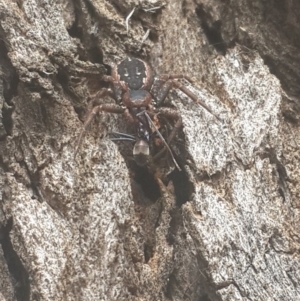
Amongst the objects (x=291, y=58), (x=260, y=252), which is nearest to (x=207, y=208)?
(x=260, y=252)

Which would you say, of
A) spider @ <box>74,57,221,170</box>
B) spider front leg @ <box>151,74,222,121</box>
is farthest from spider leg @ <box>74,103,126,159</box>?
spider front leg @ <box>151,74,222,121</box>

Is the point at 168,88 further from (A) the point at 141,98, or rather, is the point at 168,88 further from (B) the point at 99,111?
(B) the point at 99,111

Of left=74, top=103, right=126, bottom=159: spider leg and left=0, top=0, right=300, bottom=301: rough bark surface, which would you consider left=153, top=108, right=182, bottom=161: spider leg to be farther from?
left=74, top=103, right=126, bottom=159: spider leg

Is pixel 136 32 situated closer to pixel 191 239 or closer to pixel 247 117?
pixel 247 117

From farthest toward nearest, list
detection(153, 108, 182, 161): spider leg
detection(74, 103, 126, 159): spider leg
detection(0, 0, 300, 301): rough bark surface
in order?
detection(153, 108, 182, 161): spider leg → detection(74, 103, 126, 159): spider leg → detection(0, 0, 300, 301): rough bark surface

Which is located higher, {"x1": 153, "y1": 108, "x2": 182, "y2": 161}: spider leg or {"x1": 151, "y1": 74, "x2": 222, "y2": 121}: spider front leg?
{"x1": 151, "y1": 74, "x2": 222, "y2": 121}: spider front leg

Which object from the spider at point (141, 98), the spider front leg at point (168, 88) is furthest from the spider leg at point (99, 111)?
the spider front leg at point (168, 88)

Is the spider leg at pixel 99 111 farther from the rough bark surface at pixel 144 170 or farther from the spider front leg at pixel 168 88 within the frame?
the spider front leg at pixel 168 88
